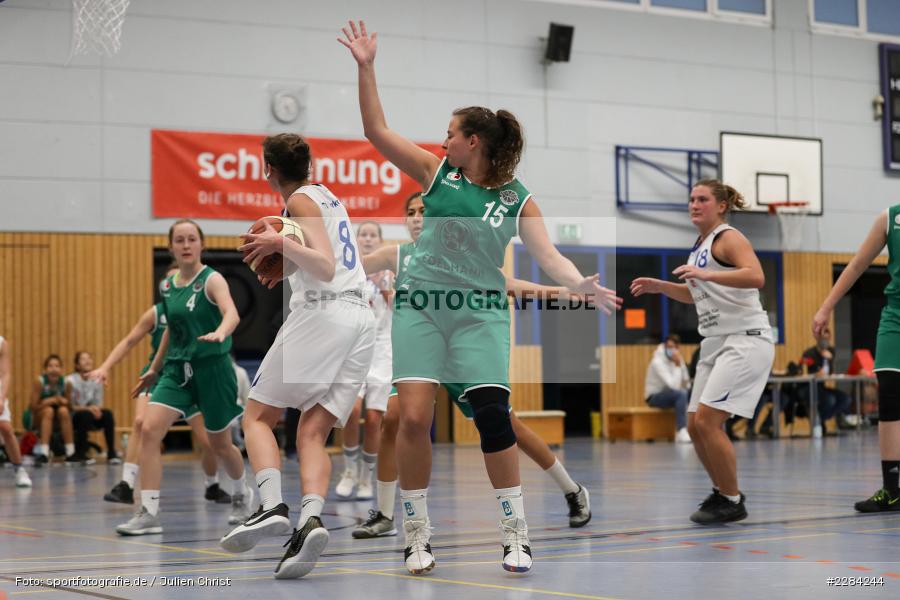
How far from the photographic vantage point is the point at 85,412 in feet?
51.6

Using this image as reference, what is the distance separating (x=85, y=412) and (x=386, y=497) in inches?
403

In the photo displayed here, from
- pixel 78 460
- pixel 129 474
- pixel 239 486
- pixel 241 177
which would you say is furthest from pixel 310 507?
pixel 241 177

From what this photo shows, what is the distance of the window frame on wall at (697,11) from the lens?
67.4 feet

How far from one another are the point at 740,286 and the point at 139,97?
40.4 feet

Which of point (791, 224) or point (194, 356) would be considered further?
point (791, 224)

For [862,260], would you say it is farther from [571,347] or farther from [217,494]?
[571,347]

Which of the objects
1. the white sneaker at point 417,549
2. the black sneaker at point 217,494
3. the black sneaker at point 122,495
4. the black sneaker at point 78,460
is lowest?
the black sneaker at point 78,460

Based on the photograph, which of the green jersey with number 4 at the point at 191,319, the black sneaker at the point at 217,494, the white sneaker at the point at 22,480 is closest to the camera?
the green jersey with number 4 at the point at 191,319

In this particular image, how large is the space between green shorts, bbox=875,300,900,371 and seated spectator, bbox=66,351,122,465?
10.8 metres

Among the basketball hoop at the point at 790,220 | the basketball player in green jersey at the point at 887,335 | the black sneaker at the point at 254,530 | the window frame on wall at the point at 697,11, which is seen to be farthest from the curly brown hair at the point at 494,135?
the basketball hoop at the point at 790,220

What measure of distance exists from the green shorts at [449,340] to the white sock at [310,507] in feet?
1.88

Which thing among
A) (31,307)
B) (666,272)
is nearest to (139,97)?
(31,307)

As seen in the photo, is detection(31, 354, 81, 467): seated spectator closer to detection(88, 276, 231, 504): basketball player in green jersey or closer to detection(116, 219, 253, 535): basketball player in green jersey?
detection(88, 276, 231, 504): basketball player in green jersey

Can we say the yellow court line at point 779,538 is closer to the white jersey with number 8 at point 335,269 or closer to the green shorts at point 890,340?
the green shorts at point 890,340
